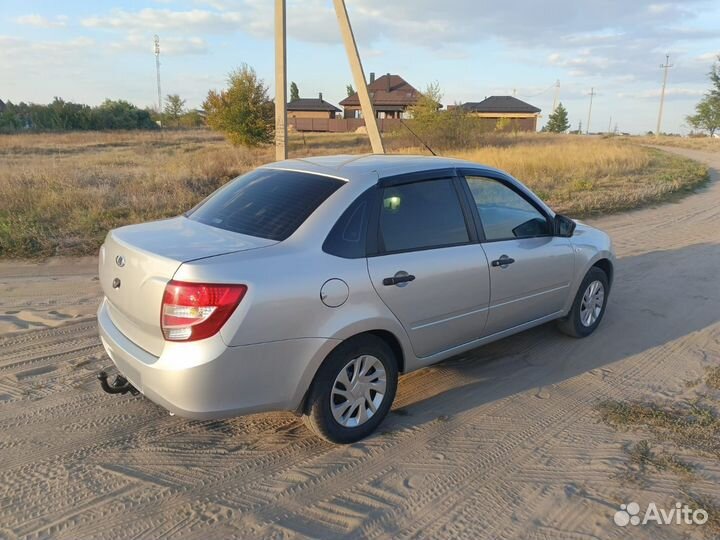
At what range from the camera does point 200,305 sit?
256cm

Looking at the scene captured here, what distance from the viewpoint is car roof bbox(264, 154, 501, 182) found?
3379mm

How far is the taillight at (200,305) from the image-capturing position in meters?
2.56

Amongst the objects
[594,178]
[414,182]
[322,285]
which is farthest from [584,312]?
[594,178]

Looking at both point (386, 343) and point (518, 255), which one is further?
point (518, 255)

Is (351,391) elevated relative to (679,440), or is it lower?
elevated

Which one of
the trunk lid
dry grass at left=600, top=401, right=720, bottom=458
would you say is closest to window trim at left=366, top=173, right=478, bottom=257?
the trunk lid

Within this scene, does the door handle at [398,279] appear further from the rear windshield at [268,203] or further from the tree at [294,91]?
the tree at [294,91]

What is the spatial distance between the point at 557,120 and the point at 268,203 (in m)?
82.2

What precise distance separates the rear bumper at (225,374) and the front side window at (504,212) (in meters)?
1.70

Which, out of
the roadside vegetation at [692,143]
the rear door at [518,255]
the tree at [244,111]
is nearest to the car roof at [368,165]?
the rear door at [518,255]

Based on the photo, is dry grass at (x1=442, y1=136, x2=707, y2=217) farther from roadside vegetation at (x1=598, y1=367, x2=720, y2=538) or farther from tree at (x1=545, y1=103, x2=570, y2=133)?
tree at (x1=545, y1=103, x2=570, y2=133)

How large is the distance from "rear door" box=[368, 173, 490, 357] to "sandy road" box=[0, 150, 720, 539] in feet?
1.95

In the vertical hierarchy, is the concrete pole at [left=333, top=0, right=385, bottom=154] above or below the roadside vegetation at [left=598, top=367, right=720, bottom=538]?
above

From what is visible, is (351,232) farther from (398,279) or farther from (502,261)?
(502,261)
